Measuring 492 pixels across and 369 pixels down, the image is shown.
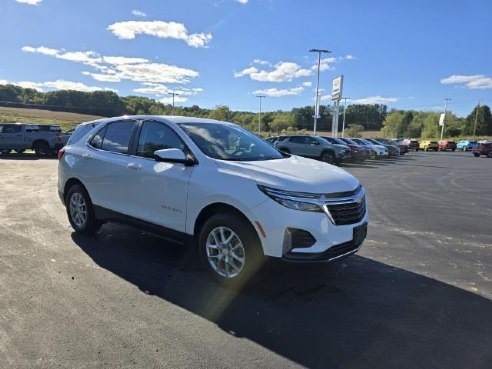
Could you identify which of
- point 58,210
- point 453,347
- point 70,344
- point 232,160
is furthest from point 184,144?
point 58,210

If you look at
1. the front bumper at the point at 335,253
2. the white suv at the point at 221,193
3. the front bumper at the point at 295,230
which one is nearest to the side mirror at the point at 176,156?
the white suv at the point at 221,193

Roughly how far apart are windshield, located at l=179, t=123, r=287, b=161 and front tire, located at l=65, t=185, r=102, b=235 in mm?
2136

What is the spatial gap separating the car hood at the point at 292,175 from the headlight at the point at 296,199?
0.05 m

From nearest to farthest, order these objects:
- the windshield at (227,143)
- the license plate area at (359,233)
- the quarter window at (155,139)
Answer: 1. the license plate area at (359,233)
2. the windshield at (227,143)
3. the quarter window at (155,139)

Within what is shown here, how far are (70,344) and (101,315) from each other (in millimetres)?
531

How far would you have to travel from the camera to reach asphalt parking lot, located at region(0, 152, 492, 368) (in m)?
3.35

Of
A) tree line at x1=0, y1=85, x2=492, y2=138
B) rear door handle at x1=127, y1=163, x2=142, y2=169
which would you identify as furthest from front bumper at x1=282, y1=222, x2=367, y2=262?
tree line at x1=0, y1=85, x2=492, y2=138

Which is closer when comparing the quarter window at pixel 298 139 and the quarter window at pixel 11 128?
the quarter window at pixel 298 139

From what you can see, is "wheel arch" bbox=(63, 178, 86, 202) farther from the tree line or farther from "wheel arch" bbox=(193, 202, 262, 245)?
the tree line

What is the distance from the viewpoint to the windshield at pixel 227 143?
5.09 metres

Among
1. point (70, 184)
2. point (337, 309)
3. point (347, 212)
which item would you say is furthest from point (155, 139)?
point (337, 309)

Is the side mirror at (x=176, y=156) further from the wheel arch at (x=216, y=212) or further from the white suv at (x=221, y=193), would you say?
the wheel arch at (x=216, y=212)

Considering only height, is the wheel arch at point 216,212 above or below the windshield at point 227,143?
below

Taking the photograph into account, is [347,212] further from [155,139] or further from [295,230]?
[155,139]
